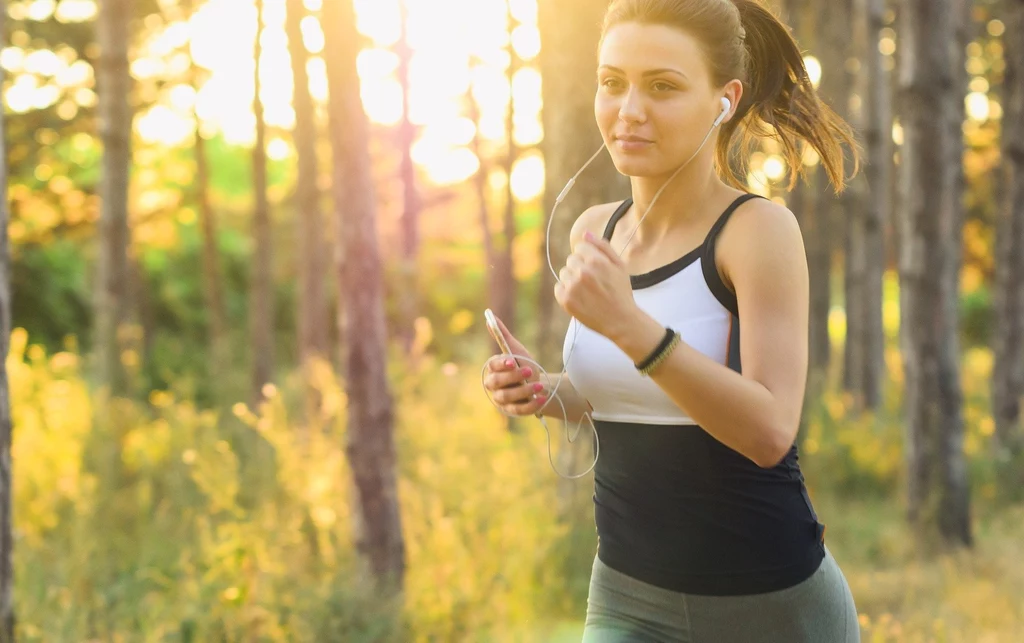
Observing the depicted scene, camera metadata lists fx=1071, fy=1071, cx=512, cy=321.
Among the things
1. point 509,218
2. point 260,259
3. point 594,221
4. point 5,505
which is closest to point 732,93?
point 594,221

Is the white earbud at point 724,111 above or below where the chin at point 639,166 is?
above

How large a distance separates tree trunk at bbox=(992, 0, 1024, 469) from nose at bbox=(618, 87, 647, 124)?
885 cm

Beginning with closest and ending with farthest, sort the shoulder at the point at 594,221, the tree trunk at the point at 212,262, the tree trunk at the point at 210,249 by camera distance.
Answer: the shoulder at the point at 594,221
the tree trunk at the point at 210,249
the tree trunk at the point at 212,262

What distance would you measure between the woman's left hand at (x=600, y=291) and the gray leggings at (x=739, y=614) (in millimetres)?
627

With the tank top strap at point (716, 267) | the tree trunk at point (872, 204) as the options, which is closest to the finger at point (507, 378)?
the tank top strap at point (716, 267)

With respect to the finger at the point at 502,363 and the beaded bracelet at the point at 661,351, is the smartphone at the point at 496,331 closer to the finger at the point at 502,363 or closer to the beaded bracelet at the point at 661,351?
the finger at the point at 502,363

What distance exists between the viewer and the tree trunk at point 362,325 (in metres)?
5.82

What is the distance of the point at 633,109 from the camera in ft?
6.92

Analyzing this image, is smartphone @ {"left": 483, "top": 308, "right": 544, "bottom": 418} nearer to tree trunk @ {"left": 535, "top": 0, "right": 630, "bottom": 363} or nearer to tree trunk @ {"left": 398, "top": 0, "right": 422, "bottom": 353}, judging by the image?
tree trunk @ {"left": 535, "top": 0, "right": 630, "bottom": 363}

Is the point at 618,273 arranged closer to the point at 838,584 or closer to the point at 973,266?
the point at 838,584

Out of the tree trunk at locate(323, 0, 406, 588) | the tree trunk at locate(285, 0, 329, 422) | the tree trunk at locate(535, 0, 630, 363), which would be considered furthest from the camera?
the tree trunk at locate(285, 0, 329, 422)

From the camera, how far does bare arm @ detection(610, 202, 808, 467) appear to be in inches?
71.9

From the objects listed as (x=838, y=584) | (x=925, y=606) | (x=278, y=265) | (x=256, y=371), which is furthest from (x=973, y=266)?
(x=838, y=584)

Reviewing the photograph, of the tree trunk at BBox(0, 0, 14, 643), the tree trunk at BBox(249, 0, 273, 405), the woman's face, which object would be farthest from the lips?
the tree trunk at BBox(249, 0, 273, 405)
